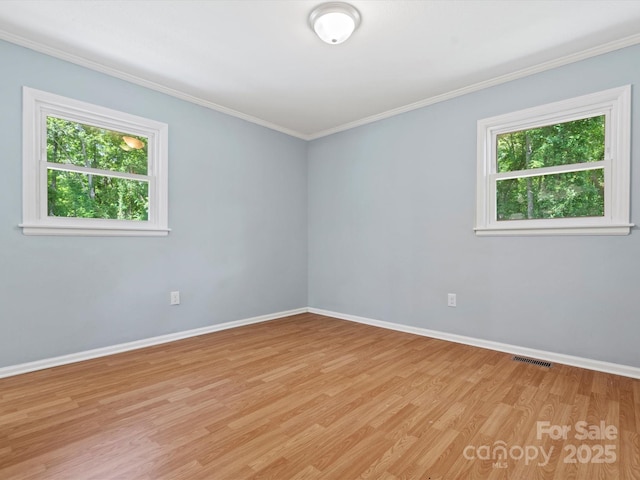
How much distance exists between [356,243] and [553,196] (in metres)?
2.10

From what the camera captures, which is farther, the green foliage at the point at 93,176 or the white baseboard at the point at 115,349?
the green foliage at the point at 93,176

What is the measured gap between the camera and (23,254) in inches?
99.3

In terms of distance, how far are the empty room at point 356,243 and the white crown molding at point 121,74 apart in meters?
0.02

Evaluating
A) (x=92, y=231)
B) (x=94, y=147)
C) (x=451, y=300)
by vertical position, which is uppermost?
(x=94, y=147)

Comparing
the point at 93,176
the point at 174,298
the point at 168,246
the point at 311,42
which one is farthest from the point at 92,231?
the point at 311,42

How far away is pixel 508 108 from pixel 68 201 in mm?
4010

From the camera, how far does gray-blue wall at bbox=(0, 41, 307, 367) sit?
98.5 inches

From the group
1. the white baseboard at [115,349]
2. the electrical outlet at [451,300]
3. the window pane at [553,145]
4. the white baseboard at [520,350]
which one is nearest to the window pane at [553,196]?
the window pane at [553,145]

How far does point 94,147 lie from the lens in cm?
295

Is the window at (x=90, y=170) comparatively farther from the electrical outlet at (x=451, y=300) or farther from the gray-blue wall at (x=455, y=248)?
the electrical outlet at (x=451, y=300)

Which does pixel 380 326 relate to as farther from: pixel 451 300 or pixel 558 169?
pixel 558 169

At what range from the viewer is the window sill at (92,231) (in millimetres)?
2566

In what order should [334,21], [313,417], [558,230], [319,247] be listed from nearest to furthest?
[313,417], [334,21], [558,230], [319,247]

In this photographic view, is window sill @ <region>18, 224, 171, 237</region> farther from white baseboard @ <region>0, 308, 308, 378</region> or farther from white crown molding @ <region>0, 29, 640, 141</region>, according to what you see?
white crown molding @ <region>0, 29, 640, 141</region>
